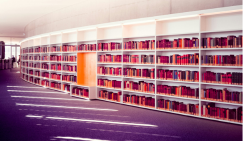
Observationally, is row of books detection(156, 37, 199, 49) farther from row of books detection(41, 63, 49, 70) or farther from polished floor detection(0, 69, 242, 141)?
row of books detection(41, 63, 49, 70)

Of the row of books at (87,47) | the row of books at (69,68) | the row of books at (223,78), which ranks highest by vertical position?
the row of books at (87,47)

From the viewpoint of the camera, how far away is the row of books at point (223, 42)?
16.5ft

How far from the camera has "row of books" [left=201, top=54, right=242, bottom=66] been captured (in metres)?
5.03

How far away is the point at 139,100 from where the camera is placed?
694 cm

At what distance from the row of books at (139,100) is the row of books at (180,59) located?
3.92 ft

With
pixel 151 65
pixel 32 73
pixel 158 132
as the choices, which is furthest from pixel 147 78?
pixel 32 73

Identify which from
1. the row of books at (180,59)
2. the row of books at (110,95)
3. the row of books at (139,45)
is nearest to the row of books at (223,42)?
the row of books at (180,59)

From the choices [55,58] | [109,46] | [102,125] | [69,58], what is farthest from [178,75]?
[55,58]

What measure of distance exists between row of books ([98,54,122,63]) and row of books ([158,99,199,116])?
211cm

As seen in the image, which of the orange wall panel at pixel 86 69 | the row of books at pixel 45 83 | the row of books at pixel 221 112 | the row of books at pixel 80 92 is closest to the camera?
the row of books at pixel 221 112

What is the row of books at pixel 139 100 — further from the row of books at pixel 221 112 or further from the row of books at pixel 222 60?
the row of books at pixel 222 60

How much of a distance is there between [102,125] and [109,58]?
128 inches

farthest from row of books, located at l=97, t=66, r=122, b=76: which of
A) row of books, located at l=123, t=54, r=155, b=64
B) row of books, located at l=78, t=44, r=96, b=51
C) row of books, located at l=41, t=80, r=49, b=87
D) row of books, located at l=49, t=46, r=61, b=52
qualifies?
row of books, located at l=41, t=80, r=49, b=87

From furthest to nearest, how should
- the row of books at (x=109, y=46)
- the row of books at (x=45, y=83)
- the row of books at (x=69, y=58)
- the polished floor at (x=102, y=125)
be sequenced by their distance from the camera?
the row of books at (x=45, y=83)
the row of books at (x=69, y=58)
the row of books at (x=109, y=46)
the polished floor at (x=102, y=125)
